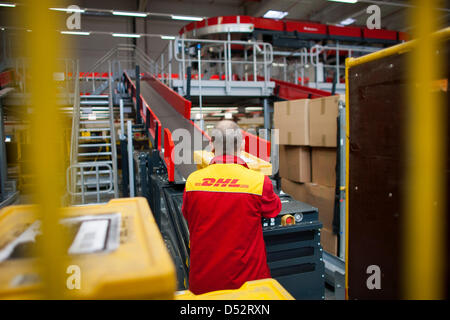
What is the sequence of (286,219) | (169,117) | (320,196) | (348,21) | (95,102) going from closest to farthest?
1. (286,219)
2. (320,196)
3. (169,117)
4. (95,102)
5. (348,21)

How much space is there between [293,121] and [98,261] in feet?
14.1

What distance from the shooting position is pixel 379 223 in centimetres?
173

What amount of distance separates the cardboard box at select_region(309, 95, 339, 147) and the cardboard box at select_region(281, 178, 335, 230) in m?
0.65

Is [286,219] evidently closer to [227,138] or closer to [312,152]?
[227,138]

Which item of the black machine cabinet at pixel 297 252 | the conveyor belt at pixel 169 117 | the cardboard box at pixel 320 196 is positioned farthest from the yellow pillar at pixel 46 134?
the cardboard box at pixel 320 196

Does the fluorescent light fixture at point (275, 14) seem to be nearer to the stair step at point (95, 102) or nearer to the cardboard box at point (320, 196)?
the stair step at point (95, 102)

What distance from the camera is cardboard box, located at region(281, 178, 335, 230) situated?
422 cm

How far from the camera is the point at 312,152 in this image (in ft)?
14.9

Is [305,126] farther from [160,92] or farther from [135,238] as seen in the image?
[160,92]

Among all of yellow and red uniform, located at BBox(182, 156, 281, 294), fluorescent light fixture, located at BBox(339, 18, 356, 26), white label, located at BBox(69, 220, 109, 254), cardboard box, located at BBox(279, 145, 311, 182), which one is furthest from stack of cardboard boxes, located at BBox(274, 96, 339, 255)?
fluorescent light fixture, located at BBox(339, 18, 356, 26)

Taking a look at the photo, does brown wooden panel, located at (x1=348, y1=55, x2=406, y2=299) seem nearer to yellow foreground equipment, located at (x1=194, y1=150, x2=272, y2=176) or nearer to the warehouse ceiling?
yellow foreground equipment, located at (x1=194, y1=150, x2=272, y2=176)

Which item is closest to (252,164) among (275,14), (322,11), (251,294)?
(251,294)
